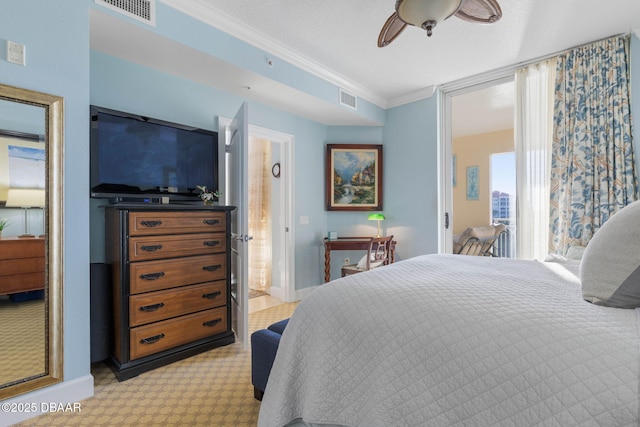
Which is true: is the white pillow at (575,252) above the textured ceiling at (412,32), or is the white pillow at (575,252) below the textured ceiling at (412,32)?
below

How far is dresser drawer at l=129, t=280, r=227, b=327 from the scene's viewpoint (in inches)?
88.2

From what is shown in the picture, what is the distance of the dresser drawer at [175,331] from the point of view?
2246 millimetres

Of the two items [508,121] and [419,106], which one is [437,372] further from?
A: [508,121]

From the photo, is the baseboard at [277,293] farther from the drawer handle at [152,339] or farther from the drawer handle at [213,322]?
the drawer handle at [152,339]

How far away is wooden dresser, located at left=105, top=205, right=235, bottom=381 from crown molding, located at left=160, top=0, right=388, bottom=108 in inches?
57.0

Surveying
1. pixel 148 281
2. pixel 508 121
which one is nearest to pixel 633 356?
pixel 148 281

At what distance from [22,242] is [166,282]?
0.85m

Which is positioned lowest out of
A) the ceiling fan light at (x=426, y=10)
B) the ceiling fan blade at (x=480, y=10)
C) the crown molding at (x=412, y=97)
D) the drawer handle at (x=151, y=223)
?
the drawer handle at (x=151, y=223)

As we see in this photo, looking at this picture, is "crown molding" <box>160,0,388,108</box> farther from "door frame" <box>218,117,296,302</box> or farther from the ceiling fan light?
the ceiling fan light

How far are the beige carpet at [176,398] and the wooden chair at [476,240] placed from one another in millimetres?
3053

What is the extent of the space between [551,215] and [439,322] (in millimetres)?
2860

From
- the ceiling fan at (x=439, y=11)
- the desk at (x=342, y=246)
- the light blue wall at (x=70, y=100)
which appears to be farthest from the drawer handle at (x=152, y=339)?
the ceiling fan at (x=439, y=11)

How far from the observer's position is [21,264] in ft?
6.03

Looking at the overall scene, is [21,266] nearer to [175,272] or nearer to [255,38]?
[175,272]
